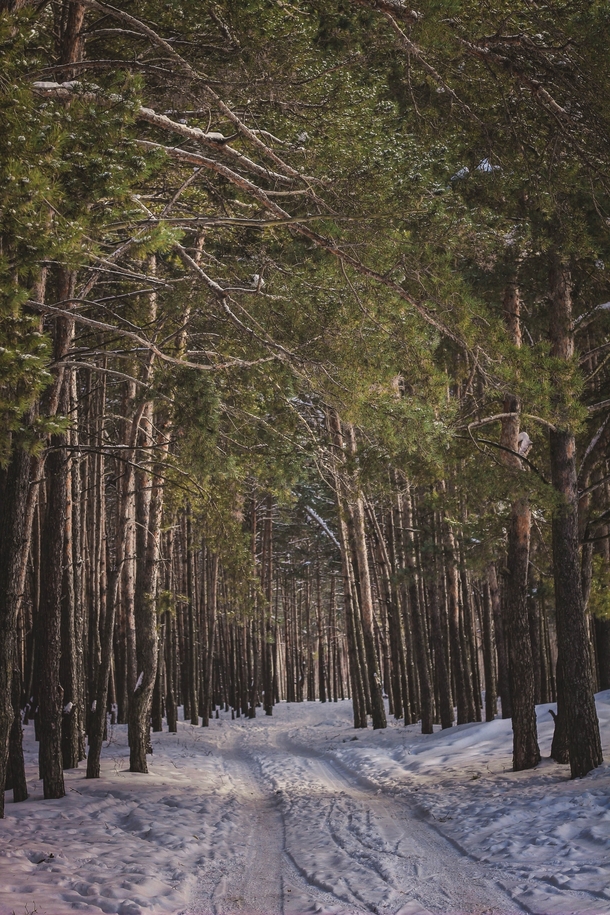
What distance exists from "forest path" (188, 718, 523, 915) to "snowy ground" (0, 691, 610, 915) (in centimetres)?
2

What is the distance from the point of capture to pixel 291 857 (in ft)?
22.1

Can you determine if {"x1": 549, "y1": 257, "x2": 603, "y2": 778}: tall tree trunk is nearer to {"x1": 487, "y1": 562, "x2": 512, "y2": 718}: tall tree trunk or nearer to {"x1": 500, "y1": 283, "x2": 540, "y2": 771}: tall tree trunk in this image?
{"x1": 500, "y1": 283, "x2": 540, "y2": 771}: tall tree trunk

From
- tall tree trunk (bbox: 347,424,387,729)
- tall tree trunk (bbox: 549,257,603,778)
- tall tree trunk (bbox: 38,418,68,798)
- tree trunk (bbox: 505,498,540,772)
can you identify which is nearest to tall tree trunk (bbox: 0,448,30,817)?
tall tree trunk (bbox: 38,418,68,798)

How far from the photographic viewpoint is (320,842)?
723 cm

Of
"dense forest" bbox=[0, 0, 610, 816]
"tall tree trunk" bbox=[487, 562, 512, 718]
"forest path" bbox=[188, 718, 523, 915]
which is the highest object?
"dense forest" bbox=[0, 0, 610, 816]

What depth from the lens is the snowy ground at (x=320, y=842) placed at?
527 cm

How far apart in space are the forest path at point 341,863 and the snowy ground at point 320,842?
0.07 feet

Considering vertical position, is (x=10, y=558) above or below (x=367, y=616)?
above

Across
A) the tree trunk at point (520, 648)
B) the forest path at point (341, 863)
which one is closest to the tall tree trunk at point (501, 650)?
the tree trunk at point (520, 648)

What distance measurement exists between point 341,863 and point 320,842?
0.94 m

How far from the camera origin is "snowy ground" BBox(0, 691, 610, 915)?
17.3 feet

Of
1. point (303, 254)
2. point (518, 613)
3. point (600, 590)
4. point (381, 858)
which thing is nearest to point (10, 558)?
point (381, 858)

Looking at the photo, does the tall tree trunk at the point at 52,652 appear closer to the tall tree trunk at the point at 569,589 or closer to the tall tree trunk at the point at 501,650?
the tall tree trunk at the point at 569,589

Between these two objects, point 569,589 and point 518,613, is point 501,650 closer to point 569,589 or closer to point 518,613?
point 518,613
